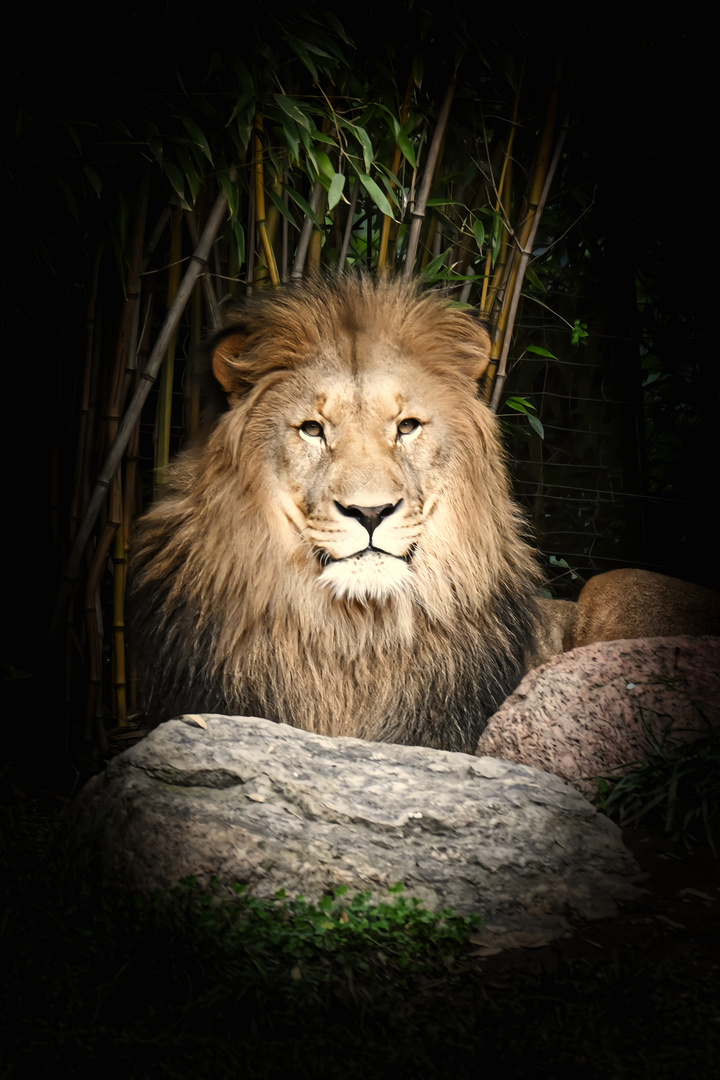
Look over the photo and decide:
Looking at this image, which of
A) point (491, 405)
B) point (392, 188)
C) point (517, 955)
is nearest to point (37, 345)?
point (392, 188)

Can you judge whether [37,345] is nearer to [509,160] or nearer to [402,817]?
[509,160]

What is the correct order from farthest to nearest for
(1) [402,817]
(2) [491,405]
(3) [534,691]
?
(2) [491,405]
(3) [534,691]
(1) [402,817]

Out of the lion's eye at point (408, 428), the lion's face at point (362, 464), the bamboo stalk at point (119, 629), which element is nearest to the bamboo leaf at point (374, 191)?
the lion's face at point (362, 464)

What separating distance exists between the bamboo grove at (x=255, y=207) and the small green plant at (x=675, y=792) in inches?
46.5

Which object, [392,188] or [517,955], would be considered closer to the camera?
[517,955]

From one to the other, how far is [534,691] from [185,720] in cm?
87

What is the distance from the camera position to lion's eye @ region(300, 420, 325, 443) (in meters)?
2.53

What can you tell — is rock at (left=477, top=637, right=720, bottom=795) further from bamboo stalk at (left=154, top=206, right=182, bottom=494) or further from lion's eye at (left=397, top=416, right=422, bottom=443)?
bamboo stalk at (left=154, top=206, right=182, bottom=494)

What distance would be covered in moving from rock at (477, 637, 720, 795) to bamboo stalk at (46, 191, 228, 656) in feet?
3.92

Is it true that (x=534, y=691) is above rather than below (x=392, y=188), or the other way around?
below

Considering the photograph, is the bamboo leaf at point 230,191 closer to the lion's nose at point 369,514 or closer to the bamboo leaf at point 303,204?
the bamboo leaf at point 303,204

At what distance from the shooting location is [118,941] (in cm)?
195

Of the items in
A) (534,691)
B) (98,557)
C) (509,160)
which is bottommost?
(534,691)

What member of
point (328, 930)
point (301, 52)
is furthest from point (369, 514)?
point (301, 52)
